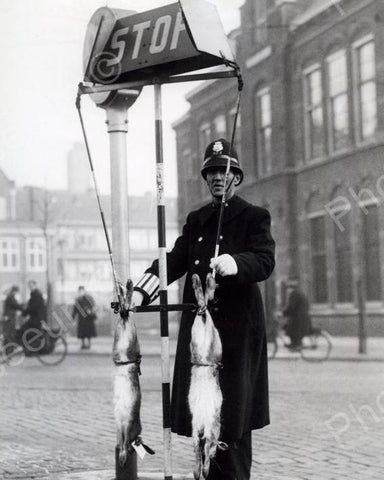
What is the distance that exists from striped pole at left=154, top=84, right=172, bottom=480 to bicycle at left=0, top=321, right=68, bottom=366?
1204 cm

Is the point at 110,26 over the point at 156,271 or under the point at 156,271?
over

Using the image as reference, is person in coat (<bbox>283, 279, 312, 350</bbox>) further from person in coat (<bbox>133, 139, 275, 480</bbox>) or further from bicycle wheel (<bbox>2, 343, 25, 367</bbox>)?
person in coat (<bbox>133, 139, 275, 480</bbox>)

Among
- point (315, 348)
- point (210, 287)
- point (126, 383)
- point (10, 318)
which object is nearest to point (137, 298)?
point (126, 383)

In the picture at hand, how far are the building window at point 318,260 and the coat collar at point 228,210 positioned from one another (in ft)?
58.5

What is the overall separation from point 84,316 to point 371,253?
22.4 feet

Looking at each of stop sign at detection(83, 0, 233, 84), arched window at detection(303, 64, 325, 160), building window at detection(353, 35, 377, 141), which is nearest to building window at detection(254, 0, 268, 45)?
arched window at detection(303, 64, 325, 160)

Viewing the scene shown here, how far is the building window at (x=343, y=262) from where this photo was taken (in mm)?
20812

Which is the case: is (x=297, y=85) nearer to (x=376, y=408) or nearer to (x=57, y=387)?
(x=57, y=387)

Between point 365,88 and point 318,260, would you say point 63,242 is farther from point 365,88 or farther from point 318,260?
point 365,88

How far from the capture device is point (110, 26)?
4.88m

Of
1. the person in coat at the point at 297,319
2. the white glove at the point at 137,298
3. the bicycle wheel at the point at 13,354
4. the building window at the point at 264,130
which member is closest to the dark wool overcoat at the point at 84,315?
the bicycle wheel at the point at 13,354

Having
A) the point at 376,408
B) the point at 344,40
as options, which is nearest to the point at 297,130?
the point at 344,40

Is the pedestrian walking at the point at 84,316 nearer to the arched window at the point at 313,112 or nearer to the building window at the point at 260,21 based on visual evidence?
the arched window at the point at 313,112

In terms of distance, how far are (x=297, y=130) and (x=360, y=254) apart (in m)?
4.77
